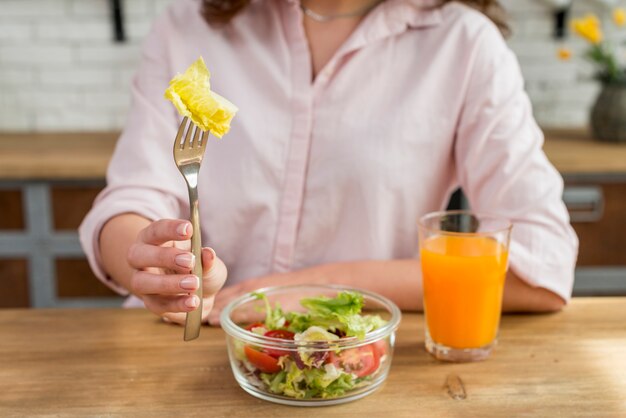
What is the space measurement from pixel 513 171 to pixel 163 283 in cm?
69

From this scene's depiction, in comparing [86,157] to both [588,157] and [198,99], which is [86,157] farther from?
[198,99]

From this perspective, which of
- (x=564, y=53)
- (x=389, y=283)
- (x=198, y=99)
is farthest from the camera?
(x=564, y=53)

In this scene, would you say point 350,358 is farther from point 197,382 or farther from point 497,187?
point 497,187

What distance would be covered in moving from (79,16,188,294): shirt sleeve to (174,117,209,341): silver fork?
18.6 inches

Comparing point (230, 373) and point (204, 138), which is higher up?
point (204, 138)

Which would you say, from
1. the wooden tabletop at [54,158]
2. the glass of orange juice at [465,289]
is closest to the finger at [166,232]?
the glass of orange juice at [465,289]

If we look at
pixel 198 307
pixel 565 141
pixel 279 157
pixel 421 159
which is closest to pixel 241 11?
pixel 279 157

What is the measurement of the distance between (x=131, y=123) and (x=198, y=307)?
2.26ft

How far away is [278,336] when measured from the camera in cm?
93

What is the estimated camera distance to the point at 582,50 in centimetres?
306

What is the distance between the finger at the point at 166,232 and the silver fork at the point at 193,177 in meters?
0.01

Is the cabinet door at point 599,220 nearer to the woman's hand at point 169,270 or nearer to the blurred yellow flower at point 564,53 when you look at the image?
the blurred yellow flower at point 564,53

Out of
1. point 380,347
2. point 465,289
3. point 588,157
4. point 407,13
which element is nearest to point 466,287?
point 465,289

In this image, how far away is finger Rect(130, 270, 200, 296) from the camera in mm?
869
